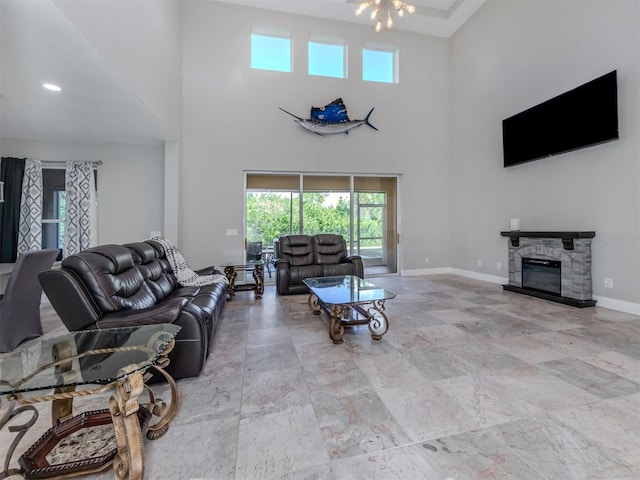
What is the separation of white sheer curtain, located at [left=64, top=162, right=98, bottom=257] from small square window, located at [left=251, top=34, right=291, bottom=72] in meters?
3.67

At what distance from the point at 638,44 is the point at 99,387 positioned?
5.89 m

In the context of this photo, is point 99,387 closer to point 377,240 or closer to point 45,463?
point 45,463

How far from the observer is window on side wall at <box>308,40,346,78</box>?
5855 mm

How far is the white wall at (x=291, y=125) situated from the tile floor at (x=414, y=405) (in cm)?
308

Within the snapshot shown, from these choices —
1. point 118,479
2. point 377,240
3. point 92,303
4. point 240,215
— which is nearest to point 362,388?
point 118,479

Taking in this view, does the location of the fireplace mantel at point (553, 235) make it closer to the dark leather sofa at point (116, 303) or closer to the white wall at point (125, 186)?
the dark leather sofa at point (116, 303)

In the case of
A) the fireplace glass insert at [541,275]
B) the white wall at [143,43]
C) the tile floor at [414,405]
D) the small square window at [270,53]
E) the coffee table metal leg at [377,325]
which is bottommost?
the tile floor at [414,405]

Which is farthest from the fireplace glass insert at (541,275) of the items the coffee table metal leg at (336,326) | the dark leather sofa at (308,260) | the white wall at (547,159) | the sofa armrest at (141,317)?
the sofa armrest at (141,317)

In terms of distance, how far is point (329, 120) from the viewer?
18.9 feet

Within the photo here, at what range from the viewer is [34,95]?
3.06 metres

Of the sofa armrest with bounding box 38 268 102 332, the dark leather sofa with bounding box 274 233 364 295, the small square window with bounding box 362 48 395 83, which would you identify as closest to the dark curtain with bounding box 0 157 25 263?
the sofa armrest with bounding box 38 268 102 332

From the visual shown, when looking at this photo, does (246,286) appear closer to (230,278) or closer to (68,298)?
(230,278)

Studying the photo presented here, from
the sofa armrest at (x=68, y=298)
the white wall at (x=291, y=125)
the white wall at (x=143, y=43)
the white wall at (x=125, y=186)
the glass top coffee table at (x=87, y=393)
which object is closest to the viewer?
the glass top coffee table at (x=87, y=393)

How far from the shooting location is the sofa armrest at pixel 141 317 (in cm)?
184
